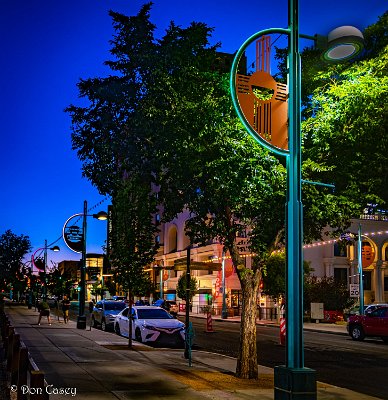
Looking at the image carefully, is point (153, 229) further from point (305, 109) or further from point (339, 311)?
point (339, 311)

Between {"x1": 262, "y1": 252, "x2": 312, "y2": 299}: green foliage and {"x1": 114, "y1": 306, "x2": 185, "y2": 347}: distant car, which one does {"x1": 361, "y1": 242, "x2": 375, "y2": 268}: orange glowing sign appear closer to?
{"x1": 262, "y1": 252, "x2": 312, "y2": 299}: green foliage

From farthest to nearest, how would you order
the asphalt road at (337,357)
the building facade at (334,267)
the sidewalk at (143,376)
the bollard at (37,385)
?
the building facade at (334,267) < the asphalt road at (337,357) < the sidewalk at (143,376) < the bollard at (37,385)

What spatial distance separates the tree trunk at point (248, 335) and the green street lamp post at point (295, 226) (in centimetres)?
712

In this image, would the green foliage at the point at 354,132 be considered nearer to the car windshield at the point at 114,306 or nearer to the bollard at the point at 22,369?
the bollard at the point at 22,369

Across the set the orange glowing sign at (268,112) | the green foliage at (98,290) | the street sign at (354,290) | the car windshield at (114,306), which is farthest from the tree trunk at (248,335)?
the green foliage at (98,290)

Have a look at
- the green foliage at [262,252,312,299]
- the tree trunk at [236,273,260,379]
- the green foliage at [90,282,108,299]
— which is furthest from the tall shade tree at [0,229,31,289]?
the tree trunk at [236,273,260,379]

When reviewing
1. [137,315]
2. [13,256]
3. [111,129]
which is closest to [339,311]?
[137,315]

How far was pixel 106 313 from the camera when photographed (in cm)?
3288

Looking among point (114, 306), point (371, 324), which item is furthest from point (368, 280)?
point (114, 306)

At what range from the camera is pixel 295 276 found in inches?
288

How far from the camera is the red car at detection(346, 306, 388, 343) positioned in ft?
95.8

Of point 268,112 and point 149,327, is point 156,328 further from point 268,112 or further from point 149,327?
point 268,112

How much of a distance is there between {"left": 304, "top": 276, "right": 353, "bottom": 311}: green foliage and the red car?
589 inches

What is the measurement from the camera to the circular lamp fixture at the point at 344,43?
25.1ft
